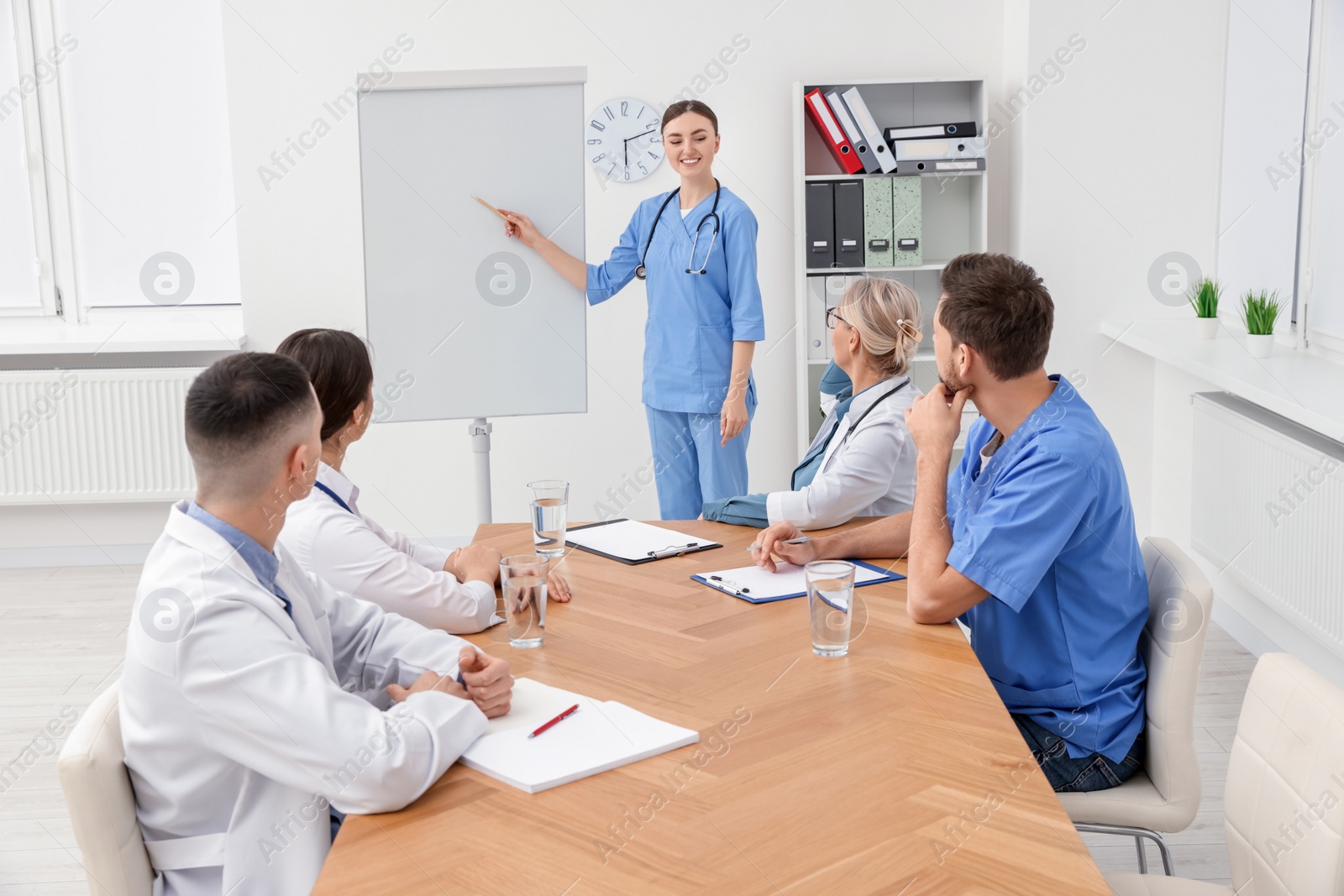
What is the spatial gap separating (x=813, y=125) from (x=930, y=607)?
10.3 feet

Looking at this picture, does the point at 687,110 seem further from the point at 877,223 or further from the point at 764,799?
the point at 764,799

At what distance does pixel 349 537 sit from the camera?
5.99ft

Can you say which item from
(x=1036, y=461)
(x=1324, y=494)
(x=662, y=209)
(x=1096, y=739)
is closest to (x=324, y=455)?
(x=1036, y=461)

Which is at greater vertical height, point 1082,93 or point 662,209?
point 1082,93

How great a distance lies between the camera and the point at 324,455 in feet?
6.17

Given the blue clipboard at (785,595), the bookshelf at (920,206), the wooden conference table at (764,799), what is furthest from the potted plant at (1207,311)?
the wooden conference table at (764,799)

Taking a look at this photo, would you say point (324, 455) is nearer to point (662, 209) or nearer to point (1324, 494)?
point (662, 209)

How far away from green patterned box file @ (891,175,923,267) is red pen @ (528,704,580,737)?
326 cm

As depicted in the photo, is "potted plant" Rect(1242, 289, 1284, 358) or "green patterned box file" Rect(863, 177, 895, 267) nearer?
"potted plant" Rect(1242, 289, 1284, 358)

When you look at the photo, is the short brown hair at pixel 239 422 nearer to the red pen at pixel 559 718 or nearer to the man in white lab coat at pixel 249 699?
the man in white lab coat at pixel 249 699

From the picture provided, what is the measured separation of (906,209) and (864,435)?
227 cm

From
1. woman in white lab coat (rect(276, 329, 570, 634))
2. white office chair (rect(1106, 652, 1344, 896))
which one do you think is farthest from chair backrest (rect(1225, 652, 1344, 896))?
woman in white lab coat (rect(276, 329, 570, 634))

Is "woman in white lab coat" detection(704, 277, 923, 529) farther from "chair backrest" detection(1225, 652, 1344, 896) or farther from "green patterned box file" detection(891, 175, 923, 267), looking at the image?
"green patterned box file" detection(891, 175, 923, 267)

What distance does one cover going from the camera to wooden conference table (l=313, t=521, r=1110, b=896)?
1.12 meters
